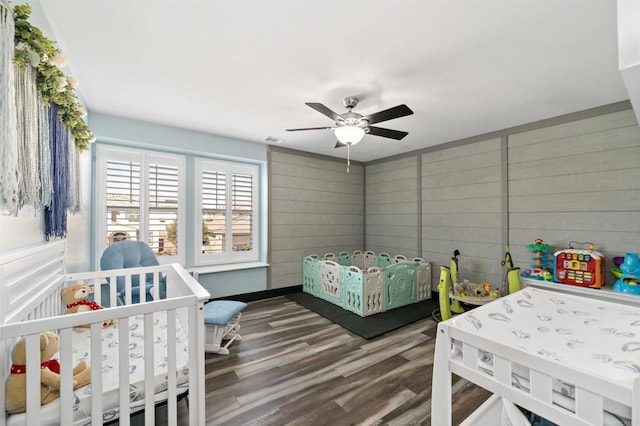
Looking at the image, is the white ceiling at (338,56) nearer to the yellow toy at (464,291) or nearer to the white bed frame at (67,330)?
the white bed frame at (67,330)

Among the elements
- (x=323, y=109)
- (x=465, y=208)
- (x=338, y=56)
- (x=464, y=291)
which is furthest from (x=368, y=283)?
(x=338, y=56)

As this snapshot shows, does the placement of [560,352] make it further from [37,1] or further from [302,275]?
[302,275]

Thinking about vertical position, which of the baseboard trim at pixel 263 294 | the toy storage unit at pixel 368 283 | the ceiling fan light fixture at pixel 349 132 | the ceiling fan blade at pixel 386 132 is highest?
the ceiling fan blade at pixel 386 132

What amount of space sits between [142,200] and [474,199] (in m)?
4.45

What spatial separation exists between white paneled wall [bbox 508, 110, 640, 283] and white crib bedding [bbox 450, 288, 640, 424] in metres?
1.44

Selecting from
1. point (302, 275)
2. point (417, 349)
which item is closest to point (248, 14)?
point (417, 349)

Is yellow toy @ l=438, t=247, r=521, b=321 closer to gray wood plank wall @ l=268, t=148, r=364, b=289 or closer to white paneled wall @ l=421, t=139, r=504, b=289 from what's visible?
white paneled wall @ l=421, t=139, r=504, b=289

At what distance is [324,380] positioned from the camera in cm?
205

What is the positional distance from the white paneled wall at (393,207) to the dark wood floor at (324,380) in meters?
1.77

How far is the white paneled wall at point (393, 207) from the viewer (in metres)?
4.40

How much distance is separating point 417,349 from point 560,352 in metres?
1.54

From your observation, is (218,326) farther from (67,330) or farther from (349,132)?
(349,132)

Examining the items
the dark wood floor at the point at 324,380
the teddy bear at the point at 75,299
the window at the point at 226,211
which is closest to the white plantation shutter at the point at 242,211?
the window at the point at 226,211

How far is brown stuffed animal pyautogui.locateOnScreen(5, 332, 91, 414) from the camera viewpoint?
1.04m
